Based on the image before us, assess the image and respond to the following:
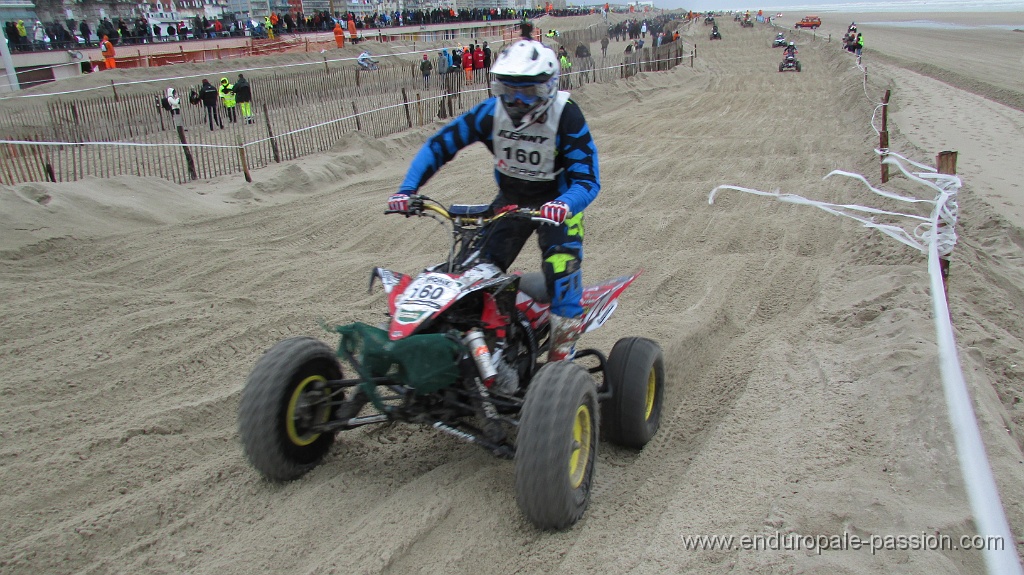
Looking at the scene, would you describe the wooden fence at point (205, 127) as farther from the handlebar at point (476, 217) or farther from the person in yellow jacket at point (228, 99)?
the handlebar at point (476, 217)

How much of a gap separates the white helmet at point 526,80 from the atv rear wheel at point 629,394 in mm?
1501

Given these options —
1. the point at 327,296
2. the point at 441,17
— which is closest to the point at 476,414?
the point at 327,296

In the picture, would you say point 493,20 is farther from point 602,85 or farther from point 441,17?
point 602,85

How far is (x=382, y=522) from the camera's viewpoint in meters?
3.27

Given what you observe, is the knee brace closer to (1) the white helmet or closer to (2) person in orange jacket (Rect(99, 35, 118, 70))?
(1) the white helmet

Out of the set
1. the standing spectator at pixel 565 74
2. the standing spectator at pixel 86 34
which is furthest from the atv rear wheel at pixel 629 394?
the standing spectator at pixel 86 34

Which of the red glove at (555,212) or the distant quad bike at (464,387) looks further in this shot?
the red glove at (555,212)

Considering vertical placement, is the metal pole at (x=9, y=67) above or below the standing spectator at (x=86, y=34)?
below

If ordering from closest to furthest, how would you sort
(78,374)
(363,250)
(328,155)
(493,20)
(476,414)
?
1. (476,414)
2. (78,374)
3. (363,250)
4. (328,155)
5. (493,20)

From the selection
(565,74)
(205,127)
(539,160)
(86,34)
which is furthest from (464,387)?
(86,34)

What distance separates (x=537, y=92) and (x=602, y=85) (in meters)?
20.7

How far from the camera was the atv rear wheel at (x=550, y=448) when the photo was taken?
9.69ft

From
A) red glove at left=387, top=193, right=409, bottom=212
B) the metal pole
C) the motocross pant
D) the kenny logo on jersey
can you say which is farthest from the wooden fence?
the motocross pant

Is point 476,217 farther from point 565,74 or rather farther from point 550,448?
point 565,74
